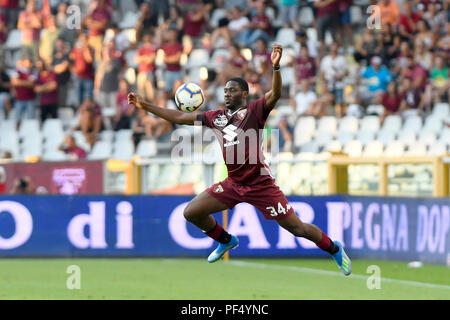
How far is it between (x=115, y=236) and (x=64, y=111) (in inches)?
240

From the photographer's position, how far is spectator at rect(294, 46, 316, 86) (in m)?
20.3

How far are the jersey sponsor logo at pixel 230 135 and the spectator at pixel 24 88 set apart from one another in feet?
39.6

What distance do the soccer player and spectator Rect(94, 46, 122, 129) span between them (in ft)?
36.8

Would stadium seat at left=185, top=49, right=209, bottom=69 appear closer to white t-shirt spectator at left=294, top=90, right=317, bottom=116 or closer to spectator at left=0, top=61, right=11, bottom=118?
white t-shirt spectator at left=294, top=90, right=317, bottom=116

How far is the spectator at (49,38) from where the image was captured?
2288 cm

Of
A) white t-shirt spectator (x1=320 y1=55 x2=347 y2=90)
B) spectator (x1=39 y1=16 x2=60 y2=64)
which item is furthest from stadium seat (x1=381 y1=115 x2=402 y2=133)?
spectator (x1=39 y1=16 x2=60 y2=64)

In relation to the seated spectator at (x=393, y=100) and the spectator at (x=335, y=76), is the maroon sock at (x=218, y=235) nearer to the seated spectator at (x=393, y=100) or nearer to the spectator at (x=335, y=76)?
the seated spectator at (x=393, y=100)

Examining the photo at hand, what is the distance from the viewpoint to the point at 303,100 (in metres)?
19.9

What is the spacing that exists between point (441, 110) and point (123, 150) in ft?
20.7

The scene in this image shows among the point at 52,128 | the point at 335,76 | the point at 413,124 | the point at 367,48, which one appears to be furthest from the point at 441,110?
the point at 52,128

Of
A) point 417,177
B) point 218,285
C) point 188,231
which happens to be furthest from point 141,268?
point 417,177

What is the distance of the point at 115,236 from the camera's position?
1677cm

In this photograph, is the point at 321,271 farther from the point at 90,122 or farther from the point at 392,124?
the point at 90,122

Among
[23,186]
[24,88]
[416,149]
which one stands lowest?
[23,186]
